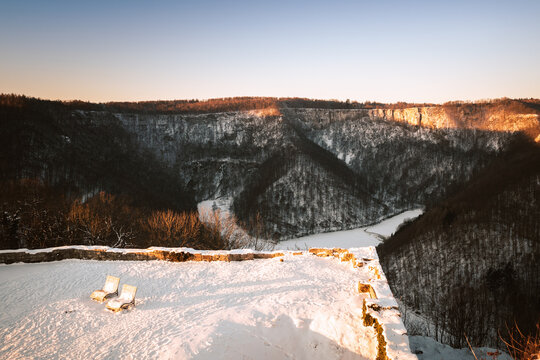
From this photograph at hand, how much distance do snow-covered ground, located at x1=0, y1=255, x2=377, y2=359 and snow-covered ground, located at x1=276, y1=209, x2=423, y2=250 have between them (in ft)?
145

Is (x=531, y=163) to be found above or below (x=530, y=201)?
above

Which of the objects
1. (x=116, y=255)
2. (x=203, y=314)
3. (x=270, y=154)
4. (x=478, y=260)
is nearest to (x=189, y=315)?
(x=203, y=314)

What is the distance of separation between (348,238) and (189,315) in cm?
5665

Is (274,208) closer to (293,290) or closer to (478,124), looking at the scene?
(293,290)

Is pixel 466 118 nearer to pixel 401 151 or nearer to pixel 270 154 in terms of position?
pixel 401 151

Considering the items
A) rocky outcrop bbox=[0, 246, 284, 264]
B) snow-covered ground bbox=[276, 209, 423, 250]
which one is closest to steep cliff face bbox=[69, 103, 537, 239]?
snow-covered ground bbox=[276, 209, 423, 250]

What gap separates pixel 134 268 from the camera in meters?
13.1

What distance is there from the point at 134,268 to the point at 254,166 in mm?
77756

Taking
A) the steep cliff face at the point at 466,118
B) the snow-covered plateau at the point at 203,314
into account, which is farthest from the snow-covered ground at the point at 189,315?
the steep cliff face at the point at 466,118

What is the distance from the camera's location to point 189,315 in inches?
360

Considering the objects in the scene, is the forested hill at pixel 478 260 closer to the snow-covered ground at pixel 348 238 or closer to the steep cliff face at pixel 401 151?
the snow-covered ground at pixel 348 238

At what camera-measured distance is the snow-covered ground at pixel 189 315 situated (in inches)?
305

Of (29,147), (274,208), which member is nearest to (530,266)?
(274,208)

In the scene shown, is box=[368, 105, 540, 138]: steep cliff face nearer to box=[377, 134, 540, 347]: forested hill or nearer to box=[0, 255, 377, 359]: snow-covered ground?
box=[377, 134, 540, 347]: forested hill
